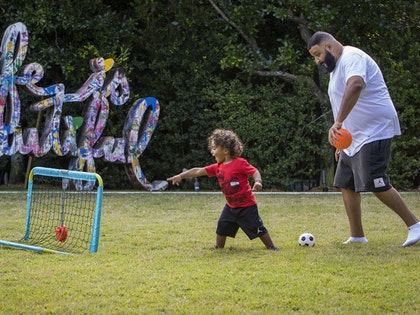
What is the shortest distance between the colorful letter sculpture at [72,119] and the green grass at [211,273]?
4.47 meters

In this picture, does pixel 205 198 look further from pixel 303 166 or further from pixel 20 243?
pixel 20 243

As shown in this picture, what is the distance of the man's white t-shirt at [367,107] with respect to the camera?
22.5ft

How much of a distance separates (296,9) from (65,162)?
5723mm

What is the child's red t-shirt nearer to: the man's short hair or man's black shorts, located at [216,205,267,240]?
man's black shorts, located at [216,205,267,240]

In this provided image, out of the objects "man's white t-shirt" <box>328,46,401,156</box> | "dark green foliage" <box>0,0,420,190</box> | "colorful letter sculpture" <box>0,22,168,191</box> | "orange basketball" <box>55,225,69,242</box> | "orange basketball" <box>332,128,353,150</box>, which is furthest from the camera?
"dark green foliage" <box>0,0,420,190</box>

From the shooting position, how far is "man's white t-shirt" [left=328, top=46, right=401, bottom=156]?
6.86m

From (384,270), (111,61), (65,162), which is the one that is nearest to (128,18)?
(111,61)

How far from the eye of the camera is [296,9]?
15.5 metres

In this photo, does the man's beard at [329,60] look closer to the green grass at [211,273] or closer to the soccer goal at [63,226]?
the green grass at [211,273]

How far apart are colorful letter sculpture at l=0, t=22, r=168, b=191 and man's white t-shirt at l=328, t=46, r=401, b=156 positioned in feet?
24.8

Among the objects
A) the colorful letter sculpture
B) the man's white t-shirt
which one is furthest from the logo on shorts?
the colorful letter sculpture

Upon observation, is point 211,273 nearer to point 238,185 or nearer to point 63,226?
point 238,185

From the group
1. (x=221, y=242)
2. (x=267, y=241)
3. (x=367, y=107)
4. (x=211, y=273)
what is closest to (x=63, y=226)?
(x=221, y=242)

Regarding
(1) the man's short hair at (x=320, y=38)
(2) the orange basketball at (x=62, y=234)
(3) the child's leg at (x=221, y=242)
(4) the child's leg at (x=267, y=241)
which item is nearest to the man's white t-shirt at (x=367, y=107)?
(1) the man's short hair at (x=320, y=38)
